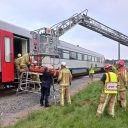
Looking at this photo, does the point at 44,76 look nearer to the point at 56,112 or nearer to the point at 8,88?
the point at 56,112

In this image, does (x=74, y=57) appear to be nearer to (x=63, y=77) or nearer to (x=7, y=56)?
(x=7, y=56)

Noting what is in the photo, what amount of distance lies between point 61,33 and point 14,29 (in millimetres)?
14791

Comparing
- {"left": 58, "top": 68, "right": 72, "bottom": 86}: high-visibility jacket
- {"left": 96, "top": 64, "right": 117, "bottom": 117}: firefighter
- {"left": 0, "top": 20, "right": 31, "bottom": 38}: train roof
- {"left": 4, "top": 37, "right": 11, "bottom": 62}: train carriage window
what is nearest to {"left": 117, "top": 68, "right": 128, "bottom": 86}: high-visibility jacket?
{"left": 96, "top": 64, "right": 117, "bottom": 117}: firefighter

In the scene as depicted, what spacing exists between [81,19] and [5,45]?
2014 centimetres

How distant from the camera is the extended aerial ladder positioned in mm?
19891

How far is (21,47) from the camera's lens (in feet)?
59.3

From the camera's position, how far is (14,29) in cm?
1639

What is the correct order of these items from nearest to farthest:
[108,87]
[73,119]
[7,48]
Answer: [73,119] < [108,87] < [7,48]

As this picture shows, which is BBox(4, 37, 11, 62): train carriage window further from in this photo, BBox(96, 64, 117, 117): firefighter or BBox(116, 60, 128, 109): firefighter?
BBox(96, 64, 117, 117): firefighter

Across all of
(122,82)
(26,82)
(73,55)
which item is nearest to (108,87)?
(122,82)

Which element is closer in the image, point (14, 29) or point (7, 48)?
point (7, 48)

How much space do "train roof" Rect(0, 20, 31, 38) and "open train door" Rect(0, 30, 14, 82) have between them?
252mm

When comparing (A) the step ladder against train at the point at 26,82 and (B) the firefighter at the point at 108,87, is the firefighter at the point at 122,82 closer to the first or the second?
(B) the firefighter at the point at 108,87

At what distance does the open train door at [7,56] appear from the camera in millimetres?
15064
